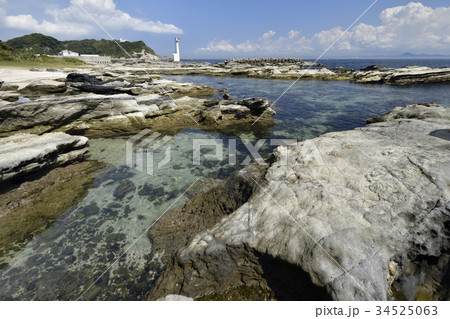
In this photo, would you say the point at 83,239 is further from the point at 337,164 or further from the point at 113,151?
the point at 337,164

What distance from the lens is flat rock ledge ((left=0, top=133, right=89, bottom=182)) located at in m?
7.32

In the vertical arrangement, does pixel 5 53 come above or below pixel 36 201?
above

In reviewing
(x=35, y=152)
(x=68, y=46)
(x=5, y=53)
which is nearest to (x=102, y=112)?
(x=35, y=152)

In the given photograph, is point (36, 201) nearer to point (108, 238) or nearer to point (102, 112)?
point (108, 238)

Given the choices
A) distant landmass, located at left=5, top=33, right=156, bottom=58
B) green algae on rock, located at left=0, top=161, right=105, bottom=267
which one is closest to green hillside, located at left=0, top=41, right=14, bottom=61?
green algae on rock, located at left=0, top=161, right=105, bottom=267

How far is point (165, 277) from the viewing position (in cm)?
475

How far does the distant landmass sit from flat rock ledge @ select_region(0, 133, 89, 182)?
371 ft

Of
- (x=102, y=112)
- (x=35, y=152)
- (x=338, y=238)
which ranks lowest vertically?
(x=338, y=238)

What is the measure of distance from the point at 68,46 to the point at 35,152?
7401 inches

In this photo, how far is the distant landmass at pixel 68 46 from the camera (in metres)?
115

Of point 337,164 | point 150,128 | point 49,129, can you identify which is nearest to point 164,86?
point 150,128

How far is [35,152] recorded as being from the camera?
26.1ft

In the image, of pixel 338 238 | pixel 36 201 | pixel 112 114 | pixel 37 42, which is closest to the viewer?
pixel 338 238

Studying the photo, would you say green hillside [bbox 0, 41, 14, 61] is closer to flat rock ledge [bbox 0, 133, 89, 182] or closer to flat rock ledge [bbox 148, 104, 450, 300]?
flat rock ledge [bbox 0, 133, 89, 182]
